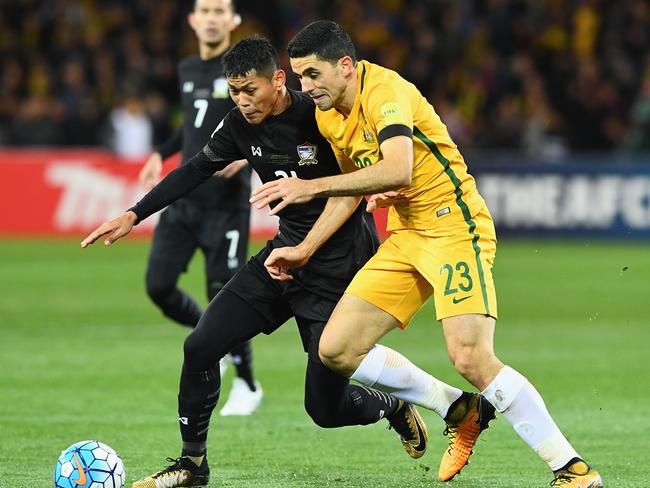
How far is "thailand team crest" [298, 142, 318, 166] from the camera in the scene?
6.21 meters

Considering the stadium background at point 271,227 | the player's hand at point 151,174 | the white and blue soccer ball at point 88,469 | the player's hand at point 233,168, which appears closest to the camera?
the white and blue soccer ball at point 88,469

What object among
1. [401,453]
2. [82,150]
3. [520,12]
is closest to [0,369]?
[401,453]

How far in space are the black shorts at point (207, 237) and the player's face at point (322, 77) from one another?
2.84m

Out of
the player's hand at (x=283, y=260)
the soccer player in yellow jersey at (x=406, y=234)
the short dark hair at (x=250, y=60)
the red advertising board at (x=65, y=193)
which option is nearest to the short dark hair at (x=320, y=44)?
the soccer player in yellow jersey at (x=406, y=234)

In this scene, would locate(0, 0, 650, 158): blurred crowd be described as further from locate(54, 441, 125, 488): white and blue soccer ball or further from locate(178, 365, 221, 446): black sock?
locate(54, 441, 125, 488): white and blue soccer ball

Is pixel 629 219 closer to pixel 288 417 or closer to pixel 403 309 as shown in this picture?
pixel 288 417

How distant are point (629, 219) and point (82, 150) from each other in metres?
8.86

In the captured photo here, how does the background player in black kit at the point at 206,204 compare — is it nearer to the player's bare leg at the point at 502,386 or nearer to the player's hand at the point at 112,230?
the player's hand at the point at 112,230

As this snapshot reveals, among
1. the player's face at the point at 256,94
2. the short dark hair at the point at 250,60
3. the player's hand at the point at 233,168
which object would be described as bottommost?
the player's hand at the point at 233,168

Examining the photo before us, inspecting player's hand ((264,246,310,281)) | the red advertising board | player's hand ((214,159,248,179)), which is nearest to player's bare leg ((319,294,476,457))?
player's hand ((264,246,310,281))

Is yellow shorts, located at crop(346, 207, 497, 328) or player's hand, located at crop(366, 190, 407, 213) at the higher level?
player's hand, located at crop(366, 190, 407, 213)

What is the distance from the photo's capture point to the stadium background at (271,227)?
729cm

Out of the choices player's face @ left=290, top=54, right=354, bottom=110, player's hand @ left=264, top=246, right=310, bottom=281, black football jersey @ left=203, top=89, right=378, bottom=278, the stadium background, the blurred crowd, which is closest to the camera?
player's face @ left=290, top=54, right=354, bottom=110

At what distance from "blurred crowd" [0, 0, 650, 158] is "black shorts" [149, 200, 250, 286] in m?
11.7
